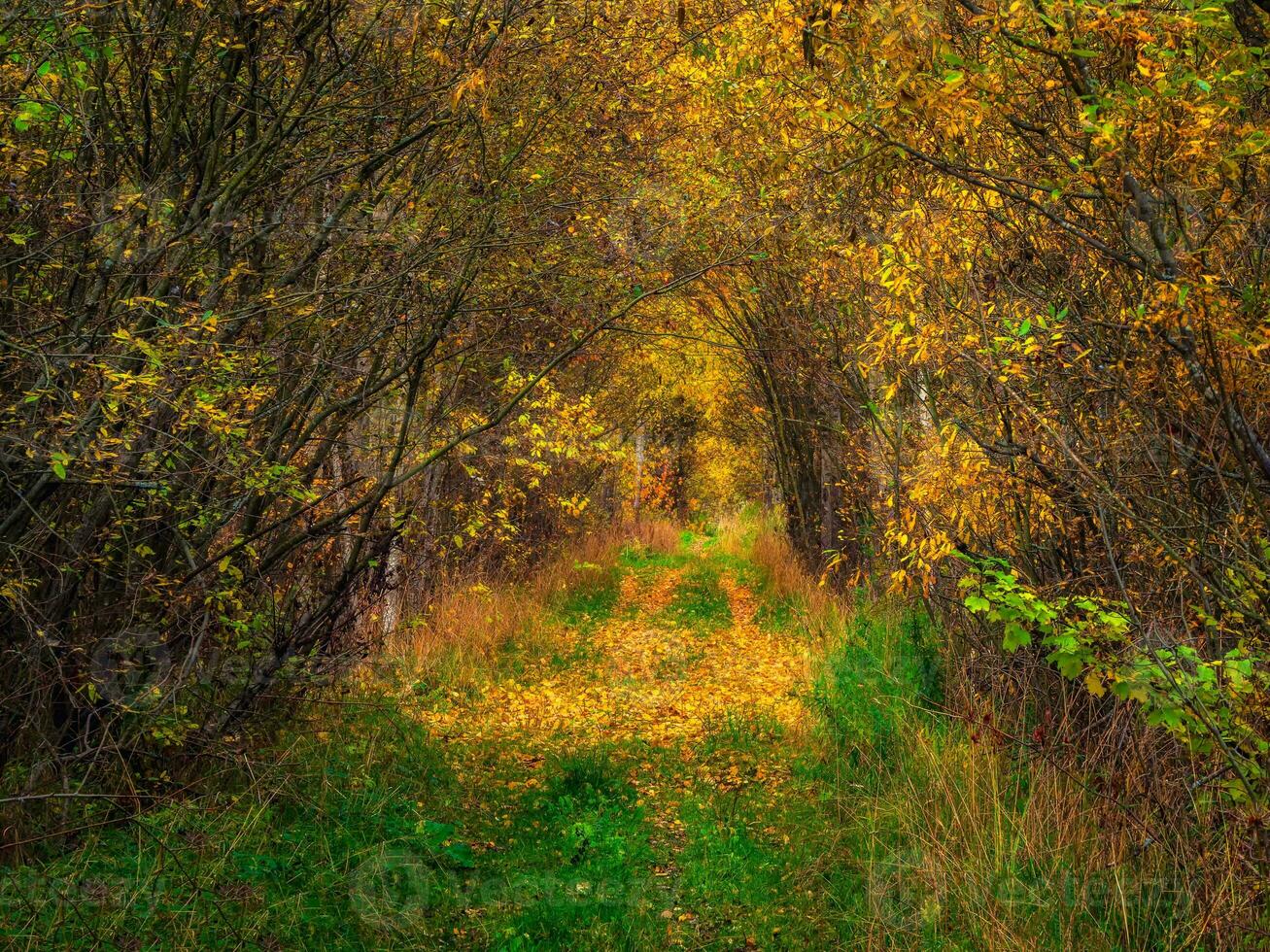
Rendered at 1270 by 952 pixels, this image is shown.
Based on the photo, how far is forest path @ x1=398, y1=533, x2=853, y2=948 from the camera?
16.3ft

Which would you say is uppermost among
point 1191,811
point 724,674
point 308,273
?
point 308,273

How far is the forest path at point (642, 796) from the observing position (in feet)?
16.3

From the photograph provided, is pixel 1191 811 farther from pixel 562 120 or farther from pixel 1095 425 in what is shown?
pixel 562 120

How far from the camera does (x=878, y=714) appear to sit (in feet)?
23.7

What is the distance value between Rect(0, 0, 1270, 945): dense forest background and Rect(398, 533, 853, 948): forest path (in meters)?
1.28

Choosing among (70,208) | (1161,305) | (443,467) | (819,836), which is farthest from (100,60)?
(443,467)

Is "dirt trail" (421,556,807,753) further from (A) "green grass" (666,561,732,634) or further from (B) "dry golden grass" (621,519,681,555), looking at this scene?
(B) "dry golden grass" (621,519,681,555)

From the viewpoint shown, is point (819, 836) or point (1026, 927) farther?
point (819, 836)

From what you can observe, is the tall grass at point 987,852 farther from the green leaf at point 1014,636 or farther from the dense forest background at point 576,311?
the green leaf at point 1014,636

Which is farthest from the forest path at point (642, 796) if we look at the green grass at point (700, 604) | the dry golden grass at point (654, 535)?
the dry golden grass at point (654, 535)

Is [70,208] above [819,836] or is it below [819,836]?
above

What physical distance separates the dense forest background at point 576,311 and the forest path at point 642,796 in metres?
1.28

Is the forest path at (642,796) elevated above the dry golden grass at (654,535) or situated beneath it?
elevated above

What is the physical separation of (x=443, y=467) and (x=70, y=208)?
6838 mm
